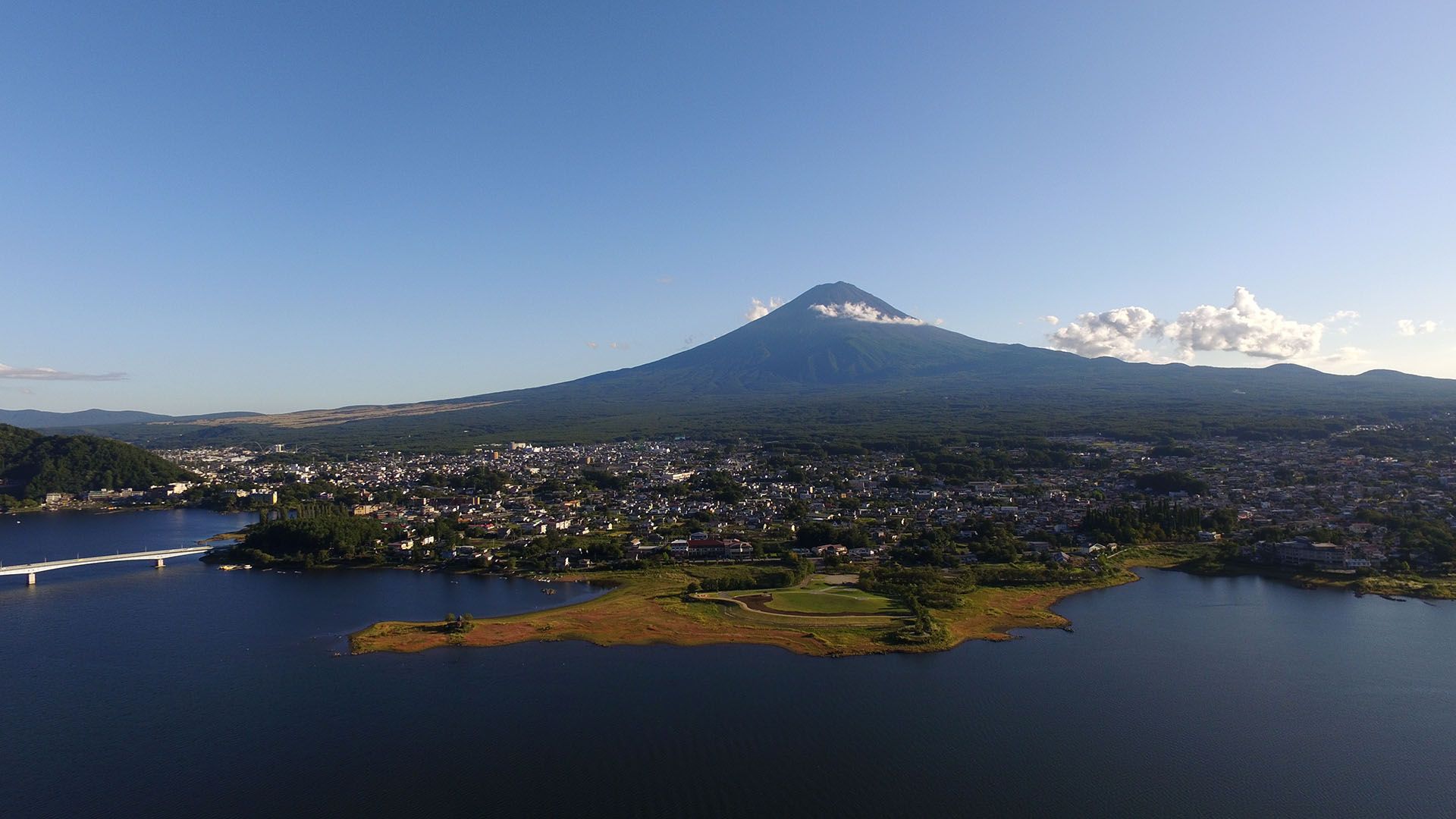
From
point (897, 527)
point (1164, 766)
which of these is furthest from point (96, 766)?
point (897, 527)

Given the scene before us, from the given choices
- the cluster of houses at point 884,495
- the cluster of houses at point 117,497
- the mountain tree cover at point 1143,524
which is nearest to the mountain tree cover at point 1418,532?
the cluster of houses at point 884,495

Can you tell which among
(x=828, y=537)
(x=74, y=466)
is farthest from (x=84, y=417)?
(x=828, y=537)

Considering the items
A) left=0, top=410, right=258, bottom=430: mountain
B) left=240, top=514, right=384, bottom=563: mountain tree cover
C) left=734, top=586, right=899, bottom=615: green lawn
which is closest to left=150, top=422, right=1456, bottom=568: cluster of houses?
left=240, top=514, right=384, bottom=563: mountain tree cover

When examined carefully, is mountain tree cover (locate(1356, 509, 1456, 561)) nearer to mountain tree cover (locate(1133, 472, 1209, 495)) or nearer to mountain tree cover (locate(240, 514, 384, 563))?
mountain tree cover (locate(1133, 472, 1209, 495))

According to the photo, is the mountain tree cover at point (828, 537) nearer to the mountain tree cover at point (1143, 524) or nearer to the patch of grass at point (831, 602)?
the patch of grass at point (831, 602)

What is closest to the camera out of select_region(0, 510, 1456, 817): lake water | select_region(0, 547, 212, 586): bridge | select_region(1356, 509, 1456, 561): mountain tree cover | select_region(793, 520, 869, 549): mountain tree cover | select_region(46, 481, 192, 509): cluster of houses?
select_region(0, 510, 1456, 817): lake water
